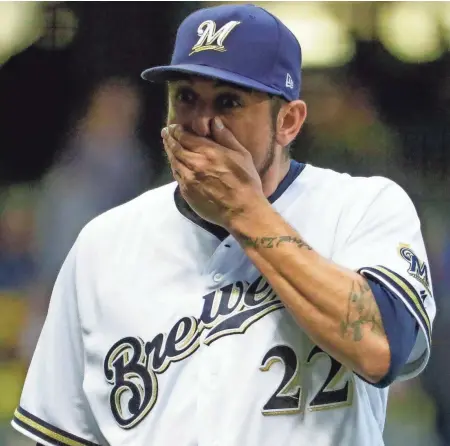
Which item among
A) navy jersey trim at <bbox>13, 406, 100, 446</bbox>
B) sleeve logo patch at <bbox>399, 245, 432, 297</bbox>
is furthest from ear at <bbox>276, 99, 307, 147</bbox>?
navy jersey trim at <bbox>13, 406, 100, 446</bbox>

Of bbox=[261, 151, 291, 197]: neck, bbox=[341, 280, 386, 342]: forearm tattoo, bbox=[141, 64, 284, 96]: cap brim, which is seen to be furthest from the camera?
bbox=[261, 151, 291, 197]: neck

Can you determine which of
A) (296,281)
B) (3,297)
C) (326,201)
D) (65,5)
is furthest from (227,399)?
(65,5)

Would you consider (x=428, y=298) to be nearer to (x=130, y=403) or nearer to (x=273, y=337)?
(x=273, y=337)

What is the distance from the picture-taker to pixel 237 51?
1029 millimetres

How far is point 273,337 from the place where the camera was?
3.35ft

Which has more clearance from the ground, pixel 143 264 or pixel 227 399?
pixel 143 264

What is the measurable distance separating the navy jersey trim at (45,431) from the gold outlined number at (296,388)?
32cm

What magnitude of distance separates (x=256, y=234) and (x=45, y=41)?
2.42ft

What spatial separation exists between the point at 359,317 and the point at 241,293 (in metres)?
0.22

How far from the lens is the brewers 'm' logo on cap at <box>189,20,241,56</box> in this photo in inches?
40.6

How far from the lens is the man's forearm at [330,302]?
89cm

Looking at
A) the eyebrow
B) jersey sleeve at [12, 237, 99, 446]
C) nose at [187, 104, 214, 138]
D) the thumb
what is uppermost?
the eyebrow

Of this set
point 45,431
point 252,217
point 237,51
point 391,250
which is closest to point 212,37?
point 237,51

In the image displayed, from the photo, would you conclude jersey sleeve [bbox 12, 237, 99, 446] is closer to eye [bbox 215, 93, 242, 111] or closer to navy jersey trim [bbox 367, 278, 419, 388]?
eye [bbox 215, 93, 242, 111]
